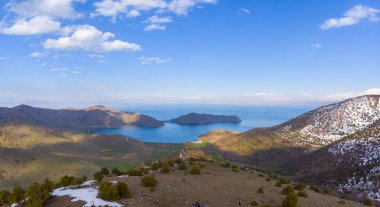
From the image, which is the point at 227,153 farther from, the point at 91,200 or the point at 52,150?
the point at 91,200

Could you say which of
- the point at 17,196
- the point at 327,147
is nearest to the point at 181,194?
the point at 17,196

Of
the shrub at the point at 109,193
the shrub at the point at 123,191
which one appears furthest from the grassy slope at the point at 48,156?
the shrub at the point at 109,193

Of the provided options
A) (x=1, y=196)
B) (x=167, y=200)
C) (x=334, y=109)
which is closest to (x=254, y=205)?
(x=167, y=200)

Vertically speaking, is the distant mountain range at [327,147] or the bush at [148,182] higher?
the bush at [148,182]

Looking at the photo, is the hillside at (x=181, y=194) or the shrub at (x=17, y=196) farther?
the shrub at (x=17, y=196)

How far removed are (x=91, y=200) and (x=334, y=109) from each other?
124 metres

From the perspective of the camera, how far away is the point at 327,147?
90562 mm

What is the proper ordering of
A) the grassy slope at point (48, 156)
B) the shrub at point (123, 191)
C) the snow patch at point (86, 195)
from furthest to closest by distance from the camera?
the grassy slope at point (48, 156) < the shrub at point (123, 191) < the snow patch at point (86, 195)

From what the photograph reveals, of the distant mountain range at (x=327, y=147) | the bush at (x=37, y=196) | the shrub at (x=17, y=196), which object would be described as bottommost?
the distant mountain range at (x=327, y=147)

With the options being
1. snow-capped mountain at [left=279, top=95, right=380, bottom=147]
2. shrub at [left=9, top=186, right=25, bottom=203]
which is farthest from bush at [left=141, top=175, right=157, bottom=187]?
snow-capped mountain at [left=279, top=95, right=380, bottom=147]

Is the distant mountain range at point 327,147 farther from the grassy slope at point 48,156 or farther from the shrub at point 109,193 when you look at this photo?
the grassy slope at point 48,156

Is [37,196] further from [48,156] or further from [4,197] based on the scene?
[48,156]

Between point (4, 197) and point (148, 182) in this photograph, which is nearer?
point (148, 182)

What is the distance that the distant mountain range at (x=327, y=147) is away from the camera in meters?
63.2
